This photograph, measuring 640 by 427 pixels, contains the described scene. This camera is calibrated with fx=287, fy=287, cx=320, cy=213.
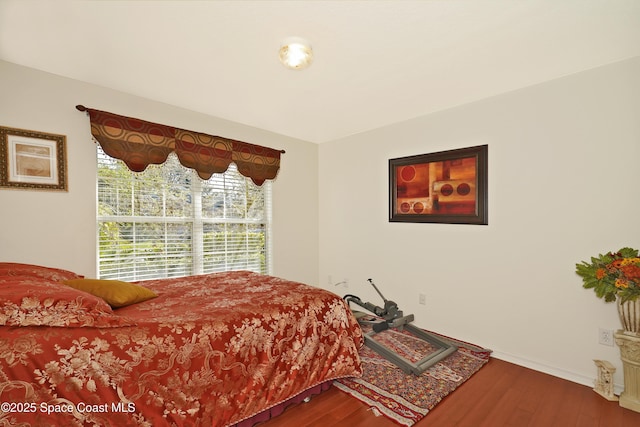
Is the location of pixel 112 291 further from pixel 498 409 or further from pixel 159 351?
pixel 498 409

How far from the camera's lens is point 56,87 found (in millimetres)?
2484

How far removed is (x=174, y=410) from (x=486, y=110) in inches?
134

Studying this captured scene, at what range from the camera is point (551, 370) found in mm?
2404

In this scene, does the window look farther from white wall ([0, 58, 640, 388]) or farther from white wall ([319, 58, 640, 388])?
white wall ([319, 58, 640, 388])

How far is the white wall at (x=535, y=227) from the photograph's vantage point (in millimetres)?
2184

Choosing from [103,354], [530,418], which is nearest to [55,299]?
[103,354]

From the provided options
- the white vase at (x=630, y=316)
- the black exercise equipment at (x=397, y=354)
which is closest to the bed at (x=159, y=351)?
the black exercise equipment at (x=397, y=354)

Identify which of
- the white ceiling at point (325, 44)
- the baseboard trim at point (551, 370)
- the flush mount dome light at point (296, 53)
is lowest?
the baseboard trim at point (551, 370)

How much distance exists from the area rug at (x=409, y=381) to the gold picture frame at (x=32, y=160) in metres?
2.92

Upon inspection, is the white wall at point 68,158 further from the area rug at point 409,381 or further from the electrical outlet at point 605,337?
the electrical outlet at point 605,337

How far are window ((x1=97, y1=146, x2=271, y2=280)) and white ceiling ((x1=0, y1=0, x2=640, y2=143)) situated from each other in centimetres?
88

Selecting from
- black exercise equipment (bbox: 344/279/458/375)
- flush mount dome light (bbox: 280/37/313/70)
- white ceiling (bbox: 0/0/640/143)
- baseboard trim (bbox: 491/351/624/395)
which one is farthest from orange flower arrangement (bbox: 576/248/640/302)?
flush mount dome light (bbox: 280/37/313/70)

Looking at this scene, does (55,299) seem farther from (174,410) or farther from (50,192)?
(50,192)

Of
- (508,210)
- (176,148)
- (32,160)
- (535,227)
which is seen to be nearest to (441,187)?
(508,210)
